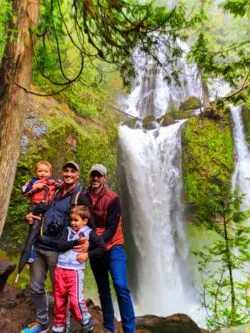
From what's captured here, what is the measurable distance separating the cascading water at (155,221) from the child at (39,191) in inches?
373

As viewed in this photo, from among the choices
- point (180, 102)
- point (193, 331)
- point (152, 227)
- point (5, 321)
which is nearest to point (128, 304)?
point (5, 321)

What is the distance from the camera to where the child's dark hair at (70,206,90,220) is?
10.8 feet

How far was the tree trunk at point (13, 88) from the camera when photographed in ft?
11.8

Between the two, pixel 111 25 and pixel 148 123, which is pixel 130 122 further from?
pixel 111 25

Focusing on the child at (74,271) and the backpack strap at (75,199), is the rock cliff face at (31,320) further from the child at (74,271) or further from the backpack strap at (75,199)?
the backpack strap at (75,199)

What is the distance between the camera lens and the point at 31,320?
4.06 metres

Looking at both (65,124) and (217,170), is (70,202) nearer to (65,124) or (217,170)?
(65,124)

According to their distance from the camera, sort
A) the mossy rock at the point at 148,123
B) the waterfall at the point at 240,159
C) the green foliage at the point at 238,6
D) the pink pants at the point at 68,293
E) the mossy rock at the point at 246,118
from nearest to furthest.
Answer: the pink pants at the point at 68,293 < the green foliage at the point at 238,6 < the waterfall at the point at 240,159 < the mossy rock at the point at 246,118 < the mossy rock at the point at 148,123

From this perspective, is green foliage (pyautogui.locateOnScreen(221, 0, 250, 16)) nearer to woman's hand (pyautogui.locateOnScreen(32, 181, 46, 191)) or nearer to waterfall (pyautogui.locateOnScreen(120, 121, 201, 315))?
woman's hand (pyautogui.locateOnScreen(32, 181, 46, 191))

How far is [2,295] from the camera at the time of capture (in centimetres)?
477

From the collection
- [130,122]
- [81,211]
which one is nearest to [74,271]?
[81,211]

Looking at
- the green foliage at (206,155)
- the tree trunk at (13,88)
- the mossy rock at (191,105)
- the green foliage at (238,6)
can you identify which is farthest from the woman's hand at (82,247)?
the mossy rock at (191,105)

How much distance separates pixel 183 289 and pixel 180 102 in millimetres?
11901

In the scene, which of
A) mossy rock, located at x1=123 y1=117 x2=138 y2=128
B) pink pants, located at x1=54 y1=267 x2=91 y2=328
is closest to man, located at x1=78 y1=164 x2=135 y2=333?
pink pants, located at x1=54 y1=267 x2=91 y2=328
